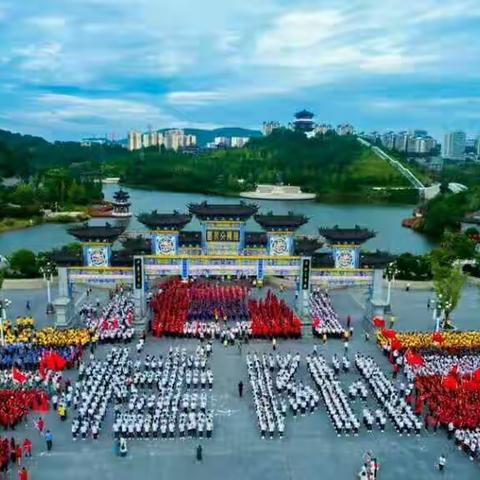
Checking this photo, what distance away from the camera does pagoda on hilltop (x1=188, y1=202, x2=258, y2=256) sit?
23.1 meters

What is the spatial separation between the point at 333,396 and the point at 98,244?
1137cm

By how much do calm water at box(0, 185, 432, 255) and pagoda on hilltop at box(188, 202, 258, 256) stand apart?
74.7 ft

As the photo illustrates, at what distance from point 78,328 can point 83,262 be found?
2617mm

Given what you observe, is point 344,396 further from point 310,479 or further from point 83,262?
point 83,262

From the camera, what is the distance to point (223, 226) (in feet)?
76.7

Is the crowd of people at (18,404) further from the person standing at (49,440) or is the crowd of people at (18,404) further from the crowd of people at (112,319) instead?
the crowd of people at (112,319)

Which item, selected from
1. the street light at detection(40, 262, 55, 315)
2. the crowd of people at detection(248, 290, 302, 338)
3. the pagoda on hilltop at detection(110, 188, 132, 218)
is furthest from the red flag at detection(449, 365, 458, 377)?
the pagoda on hilltop at detection(110, 188, 132, 218)

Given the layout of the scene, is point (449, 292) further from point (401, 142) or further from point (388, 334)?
point (401, 142)

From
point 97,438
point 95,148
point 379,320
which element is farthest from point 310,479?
point 95,148

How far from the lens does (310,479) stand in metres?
13.0

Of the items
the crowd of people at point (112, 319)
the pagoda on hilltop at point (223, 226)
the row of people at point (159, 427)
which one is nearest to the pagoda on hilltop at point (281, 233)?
the pagoda on hilltop at point (223, 226)

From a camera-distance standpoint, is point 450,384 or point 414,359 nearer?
point 450,384

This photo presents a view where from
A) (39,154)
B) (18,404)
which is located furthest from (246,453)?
(39,154)

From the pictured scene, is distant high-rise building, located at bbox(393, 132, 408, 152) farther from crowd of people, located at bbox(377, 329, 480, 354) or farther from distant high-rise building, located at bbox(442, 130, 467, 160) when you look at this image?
crowd of people, located at bbox(377, 329, 480, 354)
